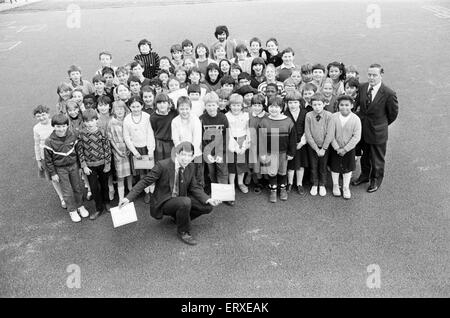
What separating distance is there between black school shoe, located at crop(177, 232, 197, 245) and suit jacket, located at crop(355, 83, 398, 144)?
259 centimetres

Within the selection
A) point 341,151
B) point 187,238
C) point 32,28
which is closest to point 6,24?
point 32,28

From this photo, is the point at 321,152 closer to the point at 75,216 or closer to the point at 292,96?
the point at 292,96

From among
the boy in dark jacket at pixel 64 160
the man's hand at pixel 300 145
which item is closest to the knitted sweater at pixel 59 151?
the boy in dark jacket at pixel 64 160

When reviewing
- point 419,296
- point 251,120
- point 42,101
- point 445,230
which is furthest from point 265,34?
point 419,296

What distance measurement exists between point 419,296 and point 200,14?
1649 cm

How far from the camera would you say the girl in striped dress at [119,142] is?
4.92 m

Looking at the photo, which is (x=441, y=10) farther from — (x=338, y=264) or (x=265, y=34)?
(x=338, y=264)

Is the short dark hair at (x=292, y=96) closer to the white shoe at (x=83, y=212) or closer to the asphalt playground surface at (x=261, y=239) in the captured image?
the asphalt playground surface at (x=261, y=239)

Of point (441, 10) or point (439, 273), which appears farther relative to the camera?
point (441, 10)

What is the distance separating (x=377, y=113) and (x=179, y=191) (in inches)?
105

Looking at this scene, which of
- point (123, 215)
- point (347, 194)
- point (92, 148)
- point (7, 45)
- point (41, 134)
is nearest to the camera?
point (123, 215)

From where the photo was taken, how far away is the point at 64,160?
4.66 metres

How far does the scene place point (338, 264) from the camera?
13.3 ft
